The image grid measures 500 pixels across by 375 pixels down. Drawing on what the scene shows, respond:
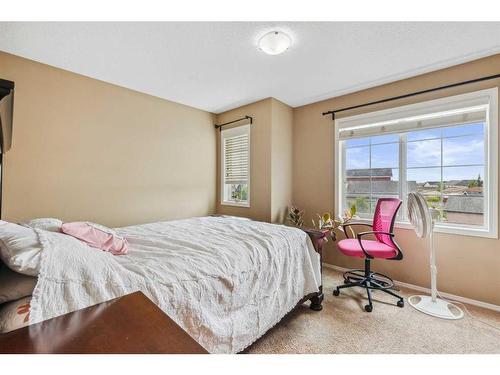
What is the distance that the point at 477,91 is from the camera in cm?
232

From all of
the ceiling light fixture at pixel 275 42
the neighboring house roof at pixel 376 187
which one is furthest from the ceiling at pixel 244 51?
the neighboring house roof at pixel 376 187

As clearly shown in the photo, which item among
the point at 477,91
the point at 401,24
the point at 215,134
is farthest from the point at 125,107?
the point at 477,91

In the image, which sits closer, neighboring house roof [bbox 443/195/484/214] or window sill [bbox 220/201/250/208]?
neighboring house roof [bbox 443/195/484/214]

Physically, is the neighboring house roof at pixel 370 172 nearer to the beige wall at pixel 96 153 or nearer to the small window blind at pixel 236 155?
the small window blind at pixel 236 155

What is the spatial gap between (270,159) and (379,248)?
178 cm

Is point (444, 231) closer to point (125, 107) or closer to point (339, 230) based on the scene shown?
point (339, 230)

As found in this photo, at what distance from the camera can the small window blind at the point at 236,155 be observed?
Answer: 12.2 ft

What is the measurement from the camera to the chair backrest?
96.9 inches

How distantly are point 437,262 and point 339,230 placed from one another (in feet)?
3.64

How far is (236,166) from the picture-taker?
12.8 feet

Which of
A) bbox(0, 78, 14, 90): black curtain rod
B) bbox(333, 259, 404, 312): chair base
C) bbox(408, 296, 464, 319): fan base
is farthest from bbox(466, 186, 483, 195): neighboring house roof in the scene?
bbox(0, 78, 14, 90): black curtain rod

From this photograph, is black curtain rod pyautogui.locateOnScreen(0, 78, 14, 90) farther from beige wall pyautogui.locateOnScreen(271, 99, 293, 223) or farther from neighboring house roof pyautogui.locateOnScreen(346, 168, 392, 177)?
neighboring house roof pyautogui.locateOnScreen(346, 168, 392, 177)

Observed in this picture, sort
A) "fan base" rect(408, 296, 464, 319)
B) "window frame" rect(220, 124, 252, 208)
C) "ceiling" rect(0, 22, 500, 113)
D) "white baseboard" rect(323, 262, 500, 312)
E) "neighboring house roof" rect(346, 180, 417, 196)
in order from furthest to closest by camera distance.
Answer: "window frame" rect(220, 124, 252, 208) < "neighboring house roof" rect(346, 180, 417, 196) < "white baseboard" rect(323, 262, 500, 312) < "fan base" rect(408, 296, 464, 319) < "ceiling" rect(0, 22, 500, 113)

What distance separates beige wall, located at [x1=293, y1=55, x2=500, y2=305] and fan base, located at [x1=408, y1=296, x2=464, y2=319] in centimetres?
29
